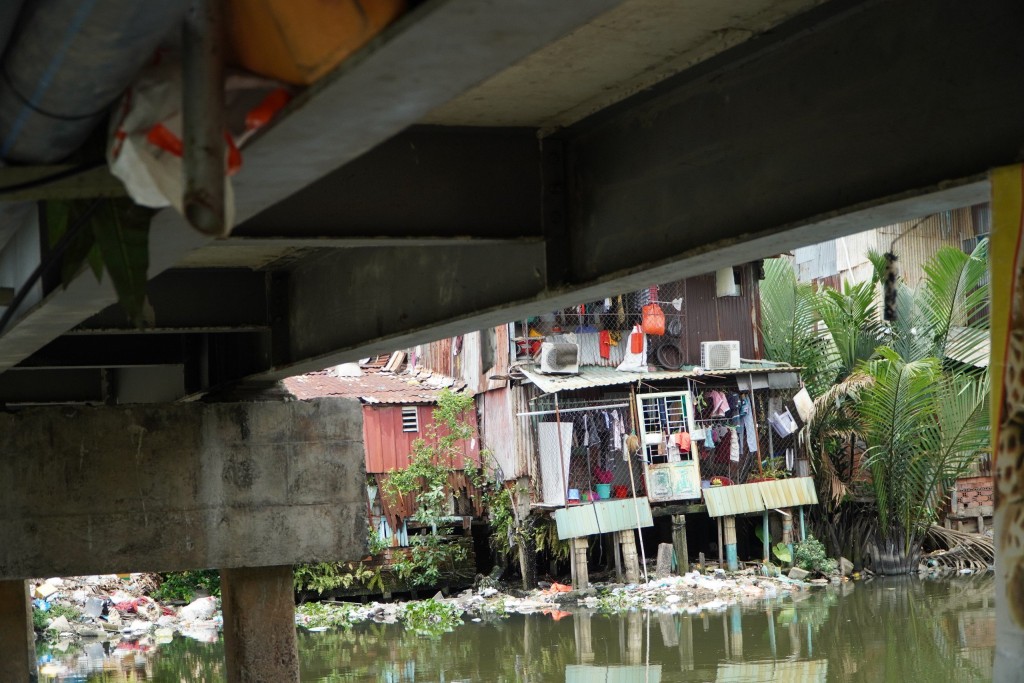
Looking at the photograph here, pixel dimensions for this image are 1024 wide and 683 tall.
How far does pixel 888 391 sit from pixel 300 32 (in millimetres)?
21175

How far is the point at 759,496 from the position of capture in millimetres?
23953

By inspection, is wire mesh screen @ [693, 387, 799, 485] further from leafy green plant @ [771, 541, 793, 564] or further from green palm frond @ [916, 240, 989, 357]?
green palm frond @ [916, 240, 989, 357]

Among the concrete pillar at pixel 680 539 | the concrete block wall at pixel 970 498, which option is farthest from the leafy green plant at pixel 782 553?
the concrete block wall at pixel 970 498

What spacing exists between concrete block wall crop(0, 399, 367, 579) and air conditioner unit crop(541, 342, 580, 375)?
13915 mm

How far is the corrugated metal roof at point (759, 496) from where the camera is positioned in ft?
77.9

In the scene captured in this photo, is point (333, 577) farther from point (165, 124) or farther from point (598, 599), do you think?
point (165, 124)

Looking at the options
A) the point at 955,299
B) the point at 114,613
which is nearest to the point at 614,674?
the point at 114,613

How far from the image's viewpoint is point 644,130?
5113 millimetres

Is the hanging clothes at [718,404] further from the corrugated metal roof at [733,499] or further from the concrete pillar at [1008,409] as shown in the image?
the concrete pillar at [1008,409]

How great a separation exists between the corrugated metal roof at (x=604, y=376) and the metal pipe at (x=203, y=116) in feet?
65.8

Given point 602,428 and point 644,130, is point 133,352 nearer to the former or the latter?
point 644,130

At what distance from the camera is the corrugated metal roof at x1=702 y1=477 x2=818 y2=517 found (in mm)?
23734

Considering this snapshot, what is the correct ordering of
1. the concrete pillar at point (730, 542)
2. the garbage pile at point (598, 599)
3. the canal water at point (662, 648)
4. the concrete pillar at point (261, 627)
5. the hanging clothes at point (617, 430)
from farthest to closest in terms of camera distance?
1. the concrete pillar at point (730, 542)
2. the hanging clothes at point (617, 430)
3. the garbage pile at point (598, 599)
4. the canal water at point (662, 648)
5. the concrete pillar at point (261, 627)

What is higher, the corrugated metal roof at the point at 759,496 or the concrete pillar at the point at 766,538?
the corrugated metal roof at the point at 759,496
